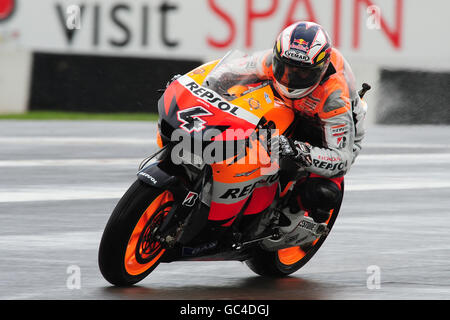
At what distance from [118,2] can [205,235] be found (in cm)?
1256

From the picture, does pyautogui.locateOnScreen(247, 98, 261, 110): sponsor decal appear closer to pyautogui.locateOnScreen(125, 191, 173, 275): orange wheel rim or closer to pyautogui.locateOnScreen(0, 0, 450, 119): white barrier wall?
pyautogui.locateOnScreen(125, 191, 173, 275): orange wheel rim

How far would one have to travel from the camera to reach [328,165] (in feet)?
20.2

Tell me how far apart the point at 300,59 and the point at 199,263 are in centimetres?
172

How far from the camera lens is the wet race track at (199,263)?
6.34 meters

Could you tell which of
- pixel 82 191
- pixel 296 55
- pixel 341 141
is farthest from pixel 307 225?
pixel 82 191

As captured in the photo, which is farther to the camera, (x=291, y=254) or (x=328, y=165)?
(x=291, y=254)

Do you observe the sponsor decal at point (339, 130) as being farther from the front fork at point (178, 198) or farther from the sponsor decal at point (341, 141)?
the front fork at point (178, 198)

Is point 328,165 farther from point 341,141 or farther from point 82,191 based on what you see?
point 82,191

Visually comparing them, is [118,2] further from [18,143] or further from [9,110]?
[18,143]

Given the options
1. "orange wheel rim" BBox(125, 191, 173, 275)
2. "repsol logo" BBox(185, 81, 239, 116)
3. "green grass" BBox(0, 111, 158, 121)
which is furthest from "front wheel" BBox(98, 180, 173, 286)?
"green grass" BBox(0, 111, 158, 121)

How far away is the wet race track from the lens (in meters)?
6.34

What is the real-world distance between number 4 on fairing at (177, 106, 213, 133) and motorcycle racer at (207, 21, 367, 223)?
0.32 meters

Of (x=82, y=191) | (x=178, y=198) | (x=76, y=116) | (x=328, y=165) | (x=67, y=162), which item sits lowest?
(x=76, y=116)
